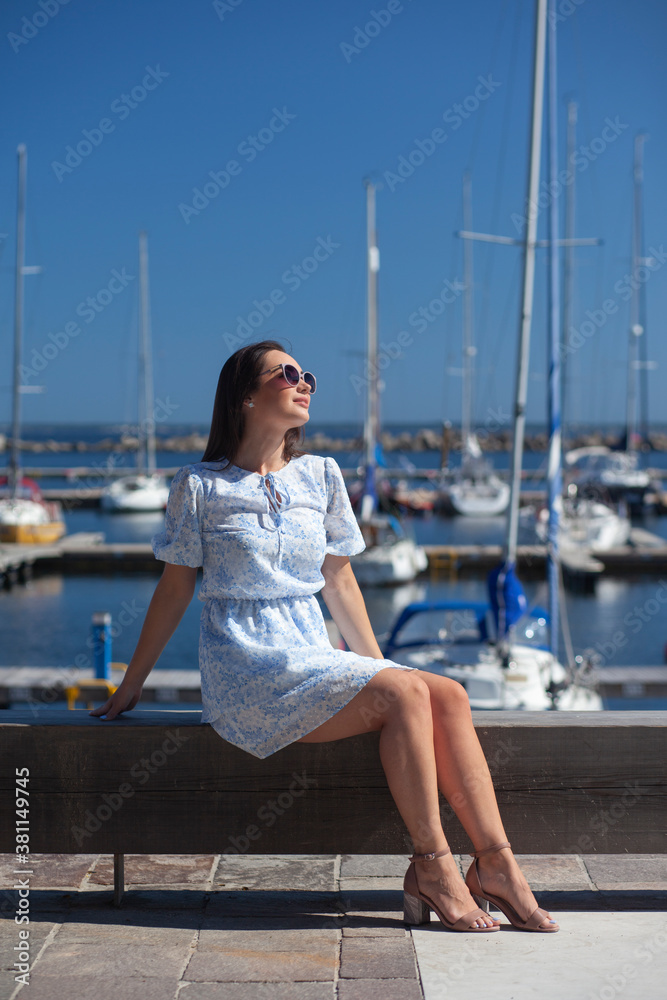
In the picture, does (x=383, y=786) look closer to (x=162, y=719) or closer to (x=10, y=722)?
(x=162, y=719)

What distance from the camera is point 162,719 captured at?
8.61 ft

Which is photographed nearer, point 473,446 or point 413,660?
point 413,660

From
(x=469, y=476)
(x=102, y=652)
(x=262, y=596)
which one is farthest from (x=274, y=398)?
(x=469, y=476)

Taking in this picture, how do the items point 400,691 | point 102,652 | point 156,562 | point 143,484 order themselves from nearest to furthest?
point 400,691 → point 102,652 → point 156,562 → point 143,484

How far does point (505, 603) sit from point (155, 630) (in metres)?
6.61

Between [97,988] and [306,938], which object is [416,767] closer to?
[306,938]

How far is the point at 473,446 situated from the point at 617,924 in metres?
40.0

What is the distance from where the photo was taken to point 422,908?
2451mm

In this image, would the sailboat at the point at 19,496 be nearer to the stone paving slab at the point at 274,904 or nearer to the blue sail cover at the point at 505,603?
the blue sail cover at the point at 505,603

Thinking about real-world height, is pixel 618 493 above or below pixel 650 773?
below

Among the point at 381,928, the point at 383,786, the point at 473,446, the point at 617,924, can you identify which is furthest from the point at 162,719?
the point at 473,446

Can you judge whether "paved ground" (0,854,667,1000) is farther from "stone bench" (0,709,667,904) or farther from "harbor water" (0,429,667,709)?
"harbor water" (0,429,667,709)

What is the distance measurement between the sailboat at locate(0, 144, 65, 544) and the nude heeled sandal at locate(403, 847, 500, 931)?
24.6m

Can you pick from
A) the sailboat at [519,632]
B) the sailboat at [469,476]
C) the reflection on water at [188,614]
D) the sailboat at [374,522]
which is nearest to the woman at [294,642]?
the sailboat at [519,632]
